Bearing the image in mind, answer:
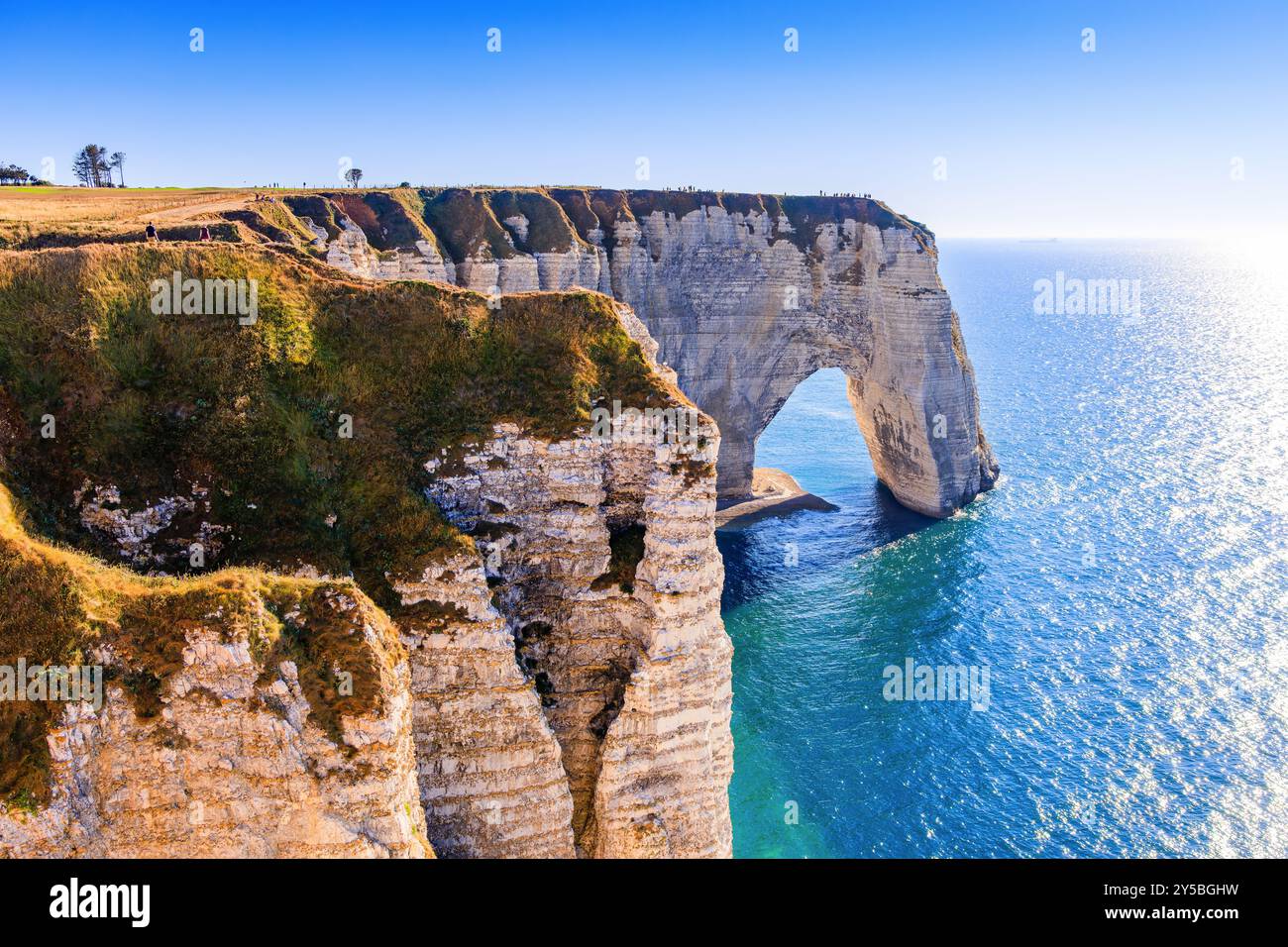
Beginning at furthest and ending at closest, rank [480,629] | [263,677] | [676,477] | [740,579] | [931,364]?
[931,364], [740,579], [676,477], [480,629], [263,677]

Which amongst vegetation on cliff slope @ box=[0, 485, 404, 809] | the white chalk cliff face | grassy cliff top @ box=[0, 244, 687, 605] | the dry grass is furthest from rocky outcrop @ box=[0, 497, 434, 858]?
the white chalk cliff face

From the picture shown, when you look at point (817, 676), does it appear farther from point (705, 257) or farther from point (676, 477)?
point (705, 257)

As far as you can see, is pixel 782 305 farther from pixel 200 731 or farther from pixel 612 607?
pixel 200 731

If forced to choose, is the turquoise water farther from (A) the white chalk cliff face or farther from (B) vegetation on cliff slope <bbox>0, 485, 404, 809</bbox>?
(B) vegetation on cliff slope <bbox>0, 485, 404, 809</bbox>

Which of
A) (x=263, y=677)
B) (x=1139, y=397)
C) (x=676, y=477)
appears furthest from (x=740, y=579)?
(x=1139, y=397)

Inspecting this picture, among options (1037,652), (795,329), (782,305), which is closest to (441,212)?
(782,305)
